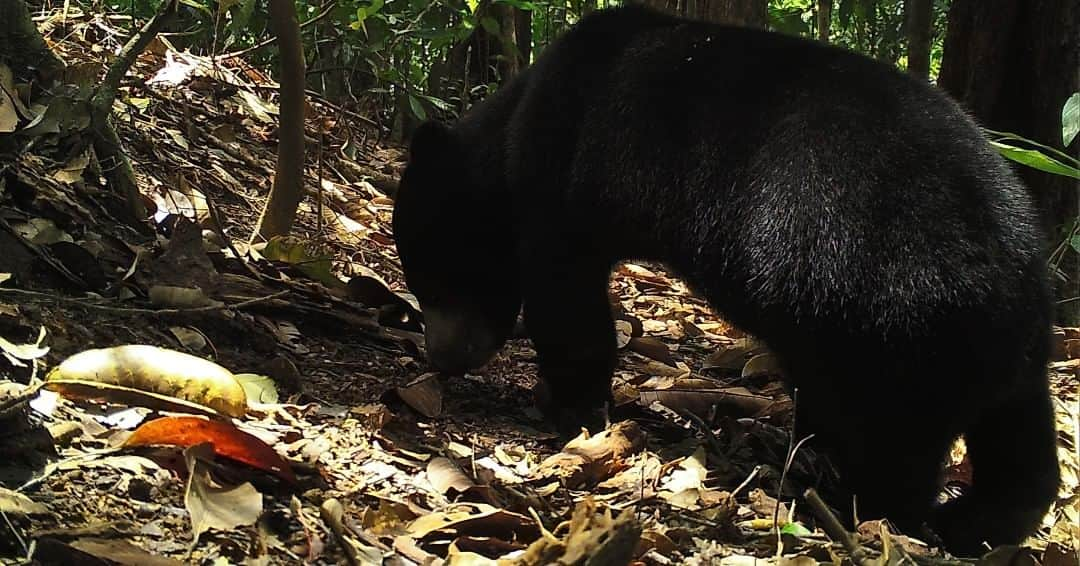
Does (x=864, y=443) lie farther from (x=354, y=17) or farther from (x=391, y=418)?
(x=354, y=17)

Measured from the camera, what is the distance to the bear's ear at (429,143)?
4.37 meters

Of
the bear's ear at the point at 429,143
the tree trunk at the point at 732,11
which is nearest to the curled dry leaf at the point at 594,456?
the bear's ear at the point at 429,143

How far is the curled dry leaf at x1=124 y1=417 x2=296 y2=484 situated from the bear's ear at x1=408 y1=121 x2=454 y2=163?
7.16 ft

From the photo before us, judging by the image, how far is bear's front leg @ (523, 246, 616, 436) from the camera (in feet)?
12.5

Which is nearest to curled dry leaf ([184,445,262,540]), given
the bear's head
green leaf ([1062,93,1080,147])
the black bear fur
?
the black bear fur

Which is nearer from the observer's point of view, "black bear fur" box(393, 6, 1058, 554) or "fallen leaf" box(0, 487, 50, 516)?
"fallen leaf" box(0, 487, 50, 516)

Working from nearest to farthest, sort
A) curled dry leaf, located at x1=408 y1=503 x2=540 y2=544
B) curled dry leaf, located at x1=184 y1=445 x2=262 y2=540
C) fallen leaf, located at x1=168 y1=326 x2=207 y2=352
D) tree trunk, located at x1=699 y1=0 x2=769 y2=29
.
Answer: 1. curled dry leaf, located at x1=184 y1=445 x2=262 y2=540
2. curled dry leaf, located at x1=408 y1=503 x2=540 y2=544
3. fallen leaf, located at x1=168 y1=326 x2=207 y2=352
4. tree trunk, located at x1=699 y1=0 x2=769 y2=29

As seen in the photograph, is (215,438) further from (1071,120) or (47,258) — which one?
(1071,120)

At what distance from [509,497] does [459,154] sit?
2037mm

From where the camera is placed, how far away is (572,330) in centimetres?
383

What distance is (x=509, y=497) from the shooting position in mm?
2668

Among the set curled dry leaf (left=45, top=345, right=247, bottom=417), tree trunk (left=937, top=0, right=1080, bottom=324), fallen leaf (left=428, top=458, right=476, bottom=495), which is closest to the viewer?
curled dry leaf (left=45, top=345, right=247, bottom=417)

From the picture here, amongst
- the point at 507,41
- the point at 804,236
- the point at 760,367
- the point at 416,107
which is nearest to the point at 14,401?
the point at 804,236

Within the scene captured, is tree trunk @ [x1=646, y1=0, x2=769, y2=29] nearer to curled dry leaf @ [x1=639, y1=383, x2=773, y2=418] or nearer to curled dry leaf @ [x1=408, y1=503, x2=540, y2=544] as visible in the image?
curled dry leaf @ [x1=639, y1=383, x2=773, y2=418]
